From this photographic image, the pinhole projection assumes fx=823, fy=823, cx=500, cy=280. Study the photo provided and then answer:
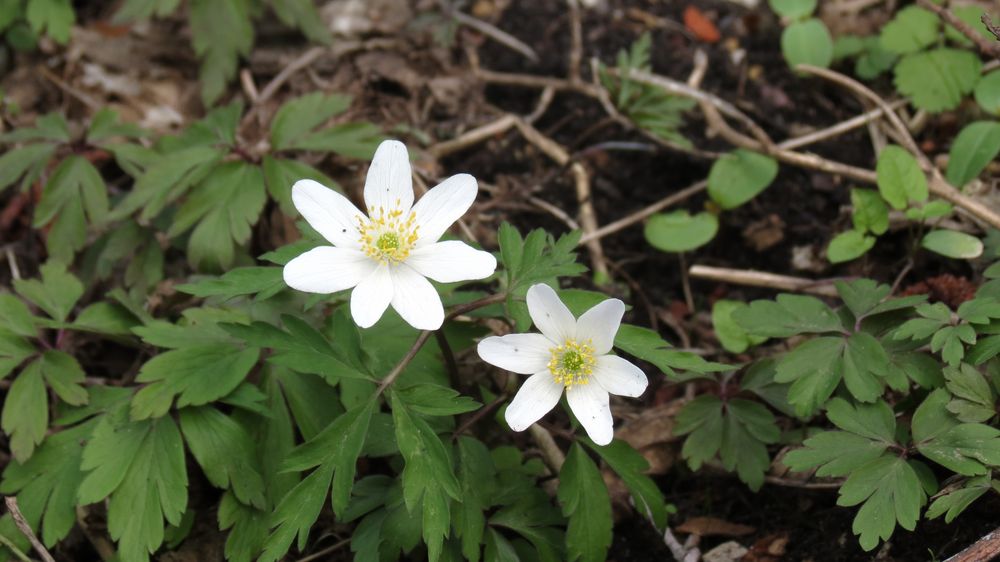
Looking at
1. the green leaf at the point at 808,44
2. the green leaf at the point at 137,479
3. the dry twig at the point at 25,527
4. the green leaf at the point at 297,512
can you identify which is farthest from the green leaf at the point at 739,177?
the dry twig at the point at 25,527

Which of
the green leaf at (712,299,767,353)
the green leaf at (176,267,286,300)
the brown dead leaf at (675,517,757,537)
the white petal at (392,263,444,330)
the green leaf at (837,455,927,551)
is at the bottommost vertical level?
the brown dead leaf at (675,517,757,537)

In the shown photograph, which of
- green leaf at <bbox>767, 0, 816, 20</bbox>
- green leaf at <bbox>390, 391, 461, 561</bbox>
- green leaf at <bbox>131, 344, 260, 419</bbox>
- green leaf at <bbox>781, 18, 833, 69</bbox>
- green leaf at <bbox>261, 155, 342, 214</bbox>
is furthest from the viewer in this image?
green leaf at <bbox>767, 0, 816, 20</bbox>

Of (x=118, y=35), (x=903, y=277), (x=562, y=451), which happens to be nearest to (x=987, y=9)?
(x=903, y=277)

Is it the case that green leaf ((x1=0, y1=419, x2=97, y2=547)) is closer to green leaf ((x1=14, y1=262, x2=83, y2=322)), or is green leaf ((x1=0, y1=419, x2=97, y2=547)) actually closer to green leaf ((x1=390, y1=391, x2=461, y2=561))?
green leaf ((x1=14, y1=262, x2=83, y2=322))

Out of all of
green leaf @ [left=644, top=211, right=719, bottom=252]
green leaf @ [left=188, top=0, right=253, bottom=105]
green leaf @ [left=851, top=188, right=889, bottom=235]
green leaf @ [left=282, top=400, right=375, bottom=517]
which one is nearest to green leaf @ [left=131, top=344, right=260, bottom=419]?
green leaf @ [left=282, top=400, right=375, bottom=517]

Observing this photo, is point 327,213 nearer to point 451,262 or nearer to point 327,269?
point 327,269

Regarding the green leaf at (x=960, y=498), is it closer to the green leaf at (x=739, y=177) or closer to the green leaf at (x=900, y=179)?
the green leaf at (x=900, y=179)

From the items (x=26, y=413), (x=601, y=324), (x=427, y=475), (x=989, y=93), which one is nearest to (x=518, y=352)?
(x=601, y=324)
